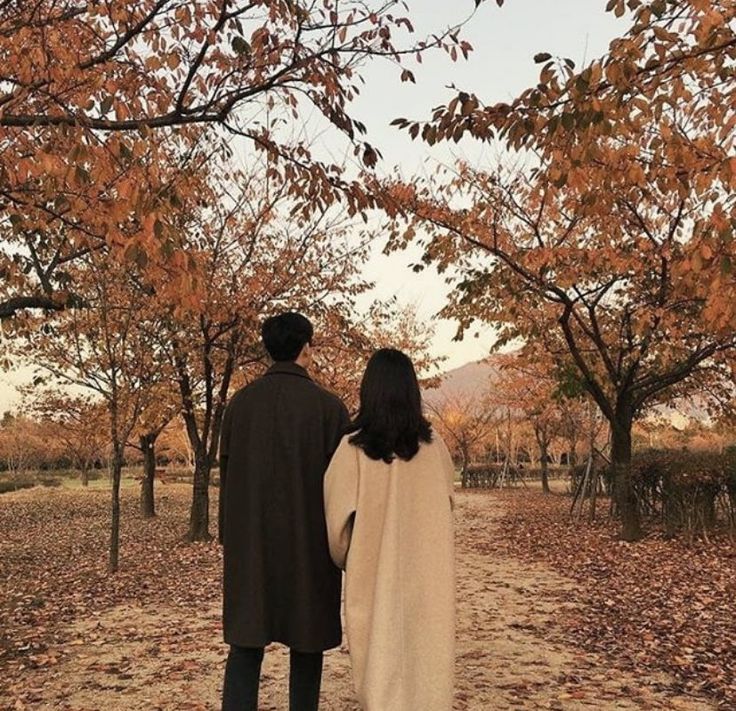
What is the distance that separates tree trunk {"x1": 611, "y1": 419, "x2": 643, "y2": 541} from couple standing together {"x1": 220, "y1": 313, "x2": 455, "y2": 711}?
32.6ft

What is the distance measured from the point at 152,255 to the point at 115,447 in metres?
6.80

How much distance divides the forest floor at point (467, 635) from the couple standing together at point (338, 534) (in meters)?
1.47

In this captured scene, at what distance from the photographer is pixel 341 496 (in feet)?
9.48

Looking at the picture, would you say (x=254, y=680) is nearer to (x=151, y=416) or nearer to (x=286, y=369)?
(x=286, y=369)

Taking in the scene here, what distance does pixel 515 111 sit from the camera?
439cm

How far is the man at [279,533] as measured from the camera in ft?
9.84

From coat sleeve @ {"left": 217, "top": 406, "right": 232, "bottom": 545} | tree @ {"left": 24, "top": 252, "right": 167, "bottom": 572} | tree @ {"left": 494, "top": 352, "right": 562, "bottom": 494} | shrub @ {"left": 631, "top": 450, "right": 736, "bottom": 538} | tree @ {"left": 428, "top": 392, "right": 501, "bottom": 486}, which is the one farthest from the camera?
tree @ {"left": 428, "top": 392, "right": 501, "bottom": 486}

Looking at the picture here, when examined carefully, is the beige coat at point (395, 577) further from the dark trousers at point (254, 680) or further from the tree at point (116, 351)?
the tree at point (116, 351)

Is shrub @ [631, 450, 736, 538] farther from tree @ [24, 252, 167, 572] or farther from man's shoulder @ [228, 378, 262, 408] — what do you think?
man's shoulder @ [228, 378, 262, 408]

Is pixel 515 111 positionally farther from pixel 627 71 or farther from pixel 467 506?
pixel 467 506

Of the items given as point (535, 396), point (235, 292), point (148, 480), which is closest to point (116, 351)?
point (235, 292)

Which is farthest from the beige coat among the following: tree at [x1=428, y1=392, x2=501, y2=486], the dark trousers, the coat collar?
tree at [x1=428, y1=392, x2=501, y2=486]

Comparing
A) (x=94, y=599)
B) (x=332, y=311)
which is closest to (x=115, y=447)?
(x=94, y=599)

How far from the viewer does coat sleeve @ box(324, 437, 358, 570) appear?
288cm
